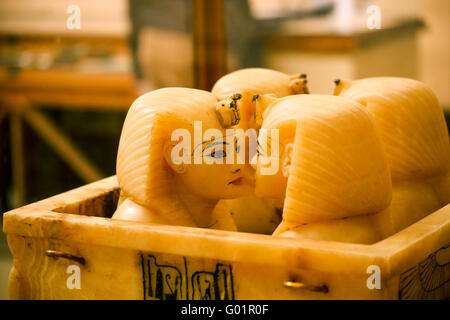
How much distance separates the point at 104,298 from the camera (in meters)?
1.34

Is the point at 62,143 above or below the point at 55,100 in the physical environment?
below

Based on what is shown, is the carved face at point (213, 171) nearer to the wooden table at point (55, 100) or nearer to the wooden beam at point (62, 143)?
the wooden table at point (55, 100)

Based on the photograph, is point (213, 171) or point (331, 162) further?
point (213, 171)

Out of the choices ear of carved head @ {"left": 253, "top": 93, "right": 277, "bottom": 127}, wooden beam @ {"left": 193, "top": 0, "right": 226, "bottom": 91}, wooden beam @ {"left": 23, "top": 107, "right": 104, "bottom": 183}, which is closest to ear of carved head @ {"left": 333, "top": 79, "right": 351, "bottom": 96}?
ear of carved head @ {"left": 253, "top": 93, "right": 277, "bottom": 127}

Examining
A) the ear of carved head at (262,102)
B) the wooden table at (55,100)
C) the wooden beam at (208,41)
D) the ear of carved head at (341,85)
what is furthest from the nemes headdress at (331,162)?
the wooden table at (55,100)

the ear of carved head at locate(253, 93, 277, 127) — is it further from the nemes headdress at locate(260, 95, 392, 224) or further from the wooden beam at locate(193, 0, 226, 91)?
the wooden beam at locate(193, 0, 226, 91)

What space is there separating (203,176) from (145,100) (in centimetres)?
19

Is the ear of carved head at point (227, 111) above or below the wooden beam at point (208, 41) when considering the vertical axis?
below

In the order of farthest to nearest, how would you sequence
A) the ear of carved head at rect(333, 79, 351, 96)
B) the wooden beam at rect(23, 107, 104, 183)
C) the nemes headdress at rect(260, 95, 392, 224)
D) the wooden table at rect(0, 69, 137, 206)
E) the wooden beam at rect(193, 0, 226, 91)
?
the wooden beam at rect(23, 107, 104, 183) < the wooden table at rect(0, 69, 137, 206) < the wooden beam at rect(193, 0, 226, 91) < the ear of carved head at rect(333, 79, 351, 96) < the nemes headdress at rect(260, 95, 392, 224)

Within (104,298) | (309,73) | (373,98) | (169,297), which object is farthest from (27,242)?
(309,73)

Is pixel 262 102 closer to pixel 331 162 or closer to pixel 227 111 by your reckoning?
pixel 227 111

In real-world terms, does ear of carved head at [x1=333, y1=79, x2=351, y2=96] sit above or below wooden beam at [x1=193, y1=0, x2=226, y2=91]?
below

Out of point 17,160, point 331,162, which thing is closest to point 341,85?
point 331,162

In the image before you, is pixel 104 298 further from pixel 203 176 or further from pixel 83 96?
pixel 83 96
